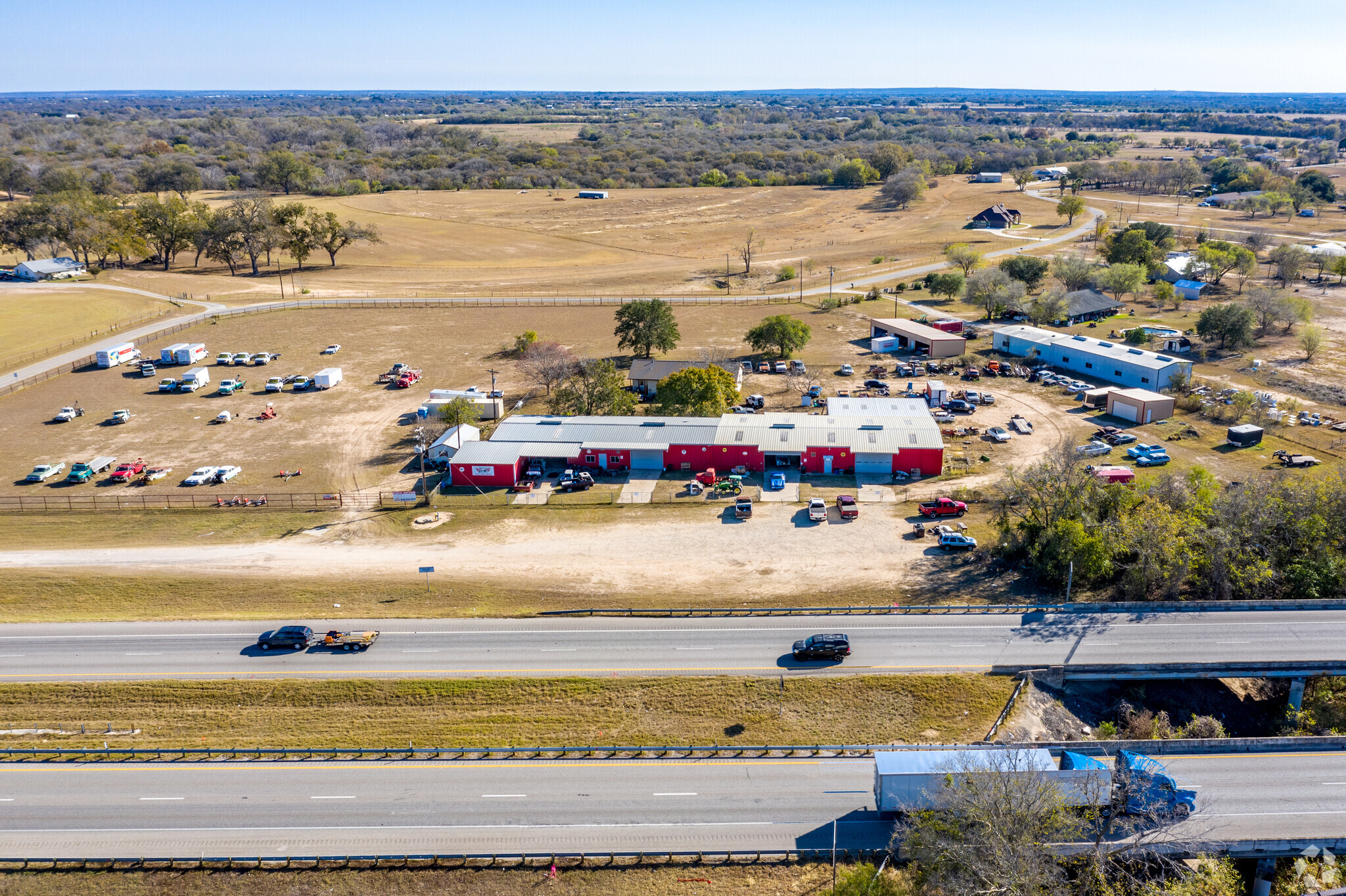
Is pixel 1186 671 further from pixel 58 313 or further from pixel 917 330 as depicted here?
pixel 58 313

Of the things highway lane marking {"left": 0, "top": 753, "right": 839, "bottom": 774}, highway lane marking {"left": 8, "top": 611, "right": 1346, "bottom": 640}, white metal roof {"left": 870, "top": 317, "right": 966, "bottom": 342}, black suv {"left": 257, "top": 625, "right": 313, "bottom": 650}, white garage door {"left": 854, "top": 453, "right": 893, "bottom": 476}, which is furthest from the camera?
white metal roof {"left": 870, "top": 317, "right": 966, "bottom": 342}

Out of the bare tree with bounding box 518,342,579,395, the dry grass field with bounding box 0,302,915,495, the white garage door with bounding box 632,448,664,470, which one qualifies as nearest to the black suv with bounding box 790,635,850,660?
the white garage door with bounding box 632,448,664,470

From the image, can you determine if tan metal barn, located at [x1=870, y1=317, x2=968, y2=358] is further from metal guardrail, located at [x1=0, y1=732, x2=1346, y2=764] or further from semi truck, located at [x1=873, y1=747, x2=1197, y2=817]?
semi truck, located at [x1=873, y1=747, x2=1197, y2=817]

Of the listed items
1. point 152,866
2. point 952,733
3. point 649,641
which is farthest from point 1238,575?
point 152,866

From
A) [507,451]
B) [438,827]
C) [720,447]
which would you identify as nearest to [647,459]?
[720,447]

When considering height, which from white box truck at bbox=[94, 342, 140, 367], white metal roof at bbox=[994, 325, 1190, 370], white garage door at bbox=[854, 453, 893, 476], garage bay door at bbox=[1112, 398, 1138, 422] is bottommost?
white garage door at bbox=[854, 453, 893, 476]

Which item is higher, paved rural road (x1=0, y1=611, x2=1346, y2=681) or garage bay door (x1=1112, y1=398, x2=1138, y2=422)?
garage bay door (x1=1112, y1=398, x2=1138, y2=422)

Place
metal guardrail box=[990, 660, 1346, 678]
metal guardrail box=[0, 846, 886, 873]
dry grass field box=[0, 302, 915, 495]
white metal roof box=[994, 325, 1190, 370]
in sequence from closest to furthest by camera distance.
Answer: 1. metal guardrail box=[0, 846, 886, 873]
2. metal guardrail box=[990, 660, 1346, 678]
3. dry grass field box=[0, 302, 915, 495]
4. white metal roof box=[994, 325, 1190, 370]
